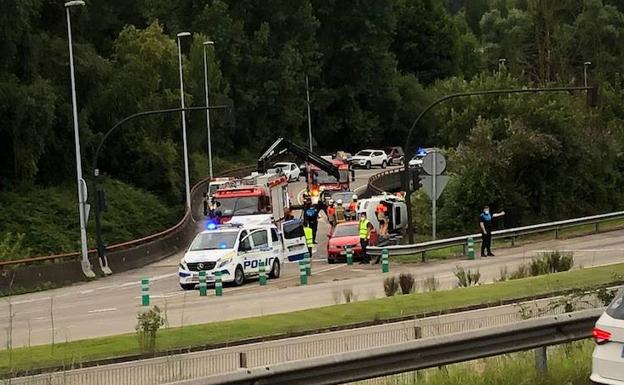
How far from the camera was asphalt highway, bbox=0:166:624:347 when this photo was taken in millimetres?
23609

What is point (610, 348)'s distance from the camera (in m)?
9.19

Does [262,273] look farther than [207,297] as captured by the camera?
Yes

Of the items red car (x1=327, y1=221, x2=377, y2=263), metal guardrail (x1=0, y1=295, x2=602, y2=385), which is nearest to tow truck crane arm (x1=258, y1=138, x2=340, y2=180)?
red car (x1=327, y1=221, x2=377, y2=263)

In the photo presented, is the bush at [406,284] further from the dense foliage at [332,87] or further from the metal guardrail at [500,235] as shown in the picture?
the dense foliage at [332,87]

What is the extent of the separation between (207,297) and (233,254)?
3552 millimetres

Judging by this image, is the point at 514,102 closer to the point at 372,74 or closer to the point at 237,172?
the point at 237,172

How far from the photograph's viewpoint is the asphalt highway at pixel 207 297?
23609 millimetres

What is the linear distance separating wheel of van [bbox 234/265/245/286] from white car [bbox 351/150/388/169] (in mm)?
66151

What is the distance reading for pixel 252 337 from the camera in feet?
58.7

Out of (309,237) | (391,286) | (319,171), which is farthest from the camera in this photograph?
(319,171)

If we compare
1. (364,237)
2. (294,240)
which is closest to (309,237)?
(294,240)

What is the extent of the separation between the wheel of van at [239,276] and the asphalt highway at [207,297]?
296 mm

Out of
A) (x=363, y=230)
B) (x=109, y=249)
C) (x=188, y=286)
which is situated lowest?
(x=109, y=249)

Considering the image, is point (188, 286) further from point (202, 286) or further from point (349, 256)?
point (349, 256)
